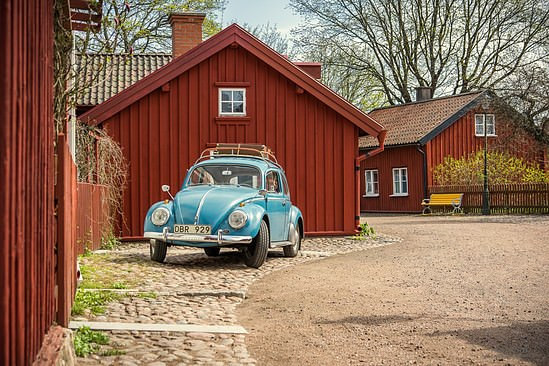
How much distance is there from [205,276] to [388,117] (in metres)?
31.4

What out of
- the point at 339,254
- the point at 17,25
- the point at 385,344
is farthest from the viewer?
the point at 339,254

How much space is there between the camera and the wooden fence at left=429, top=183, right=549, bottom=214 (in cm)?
3045

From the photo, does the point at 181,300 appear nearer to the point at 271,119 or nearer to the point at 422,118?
the point at 271,119

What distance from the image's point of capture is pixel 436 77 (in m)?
45.1

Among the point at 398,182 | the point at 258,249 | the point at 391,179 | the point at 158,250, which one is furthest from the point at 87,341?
the point at 391,179

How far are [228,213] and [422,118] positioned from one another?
2698cm

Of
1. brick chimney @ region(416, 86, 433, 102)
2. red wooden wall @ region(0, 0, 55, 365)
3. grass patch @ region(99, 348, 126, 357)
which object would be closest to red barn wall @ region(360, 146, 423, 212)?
brick chimney @ region(416, 86, 433, 102)

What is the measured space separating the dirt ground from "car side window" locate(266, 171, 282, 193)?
1.54 metres

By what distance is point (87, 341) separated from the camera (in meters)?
6.30

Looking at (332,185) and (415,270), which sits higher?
(332,185)

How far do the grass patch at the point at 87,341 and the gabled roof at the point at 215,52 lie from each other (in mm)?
11427

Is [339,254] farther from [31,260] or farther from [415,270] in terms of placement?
[31,260]

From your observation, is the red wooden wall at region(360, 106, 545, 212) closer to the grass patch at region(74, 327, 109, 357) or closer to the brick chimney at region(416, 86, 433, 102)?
the brick chimney at region(416, 86, 433, 102)

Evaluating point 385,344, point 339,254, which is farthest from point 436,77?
point 385,344
